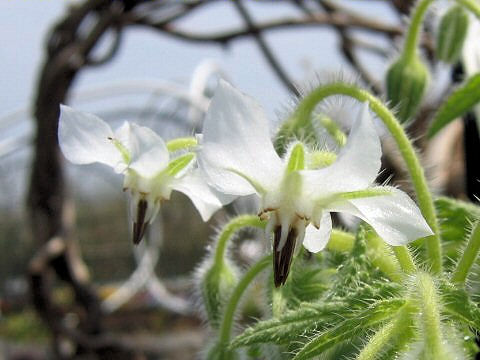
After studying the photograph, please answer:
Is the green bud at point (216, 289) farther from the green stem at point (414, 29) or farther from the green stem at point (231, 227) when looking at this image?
the green stem at point (414, 29)

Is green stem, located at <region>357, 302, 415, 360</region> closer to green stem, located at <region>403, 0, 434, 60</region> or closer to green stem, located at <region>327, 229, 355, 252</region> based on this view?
green stem, located at <region>327, 229, 355, 252</region>

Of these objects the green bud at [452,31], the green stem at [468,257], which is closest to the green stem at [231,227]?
the green stem at [468,257]

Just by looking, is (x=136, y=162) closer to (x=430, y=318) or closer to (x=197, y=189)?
(x=197, y=189)

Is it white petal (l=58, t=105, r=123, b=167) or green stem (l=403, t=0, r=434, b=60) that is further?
green stem (l=403, t=0, r=434, b=60)

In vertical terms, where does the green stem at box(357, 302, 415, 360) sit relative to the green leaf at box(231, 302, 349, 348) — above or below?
below

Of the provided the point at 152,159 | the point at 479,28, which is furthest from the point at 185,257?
the point at 152,159

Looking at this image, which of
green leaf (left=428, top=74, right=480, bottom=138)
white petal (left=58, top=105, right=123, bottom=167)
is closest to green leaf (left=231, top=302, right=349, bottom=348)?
white petal (left=58, top=105, right=123, bottom=167)

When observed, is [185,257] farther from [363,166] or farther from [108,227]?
[363,166]

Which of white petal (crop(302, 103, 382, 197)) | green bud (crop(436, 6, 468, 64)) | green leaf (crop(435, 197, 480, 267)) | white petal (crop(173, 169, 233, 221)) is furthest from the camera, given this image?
green bud (crop(436, 6, 468, 64))
